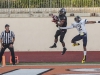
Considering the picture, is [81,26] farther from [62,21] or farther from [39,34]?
[39,34]

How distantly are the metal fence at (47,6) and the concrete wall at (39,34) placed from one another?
67 cm

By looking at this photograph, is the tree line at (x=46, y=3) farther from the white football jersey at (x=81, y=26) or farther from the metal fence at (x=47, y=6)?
the white football jersey at (x=81, y=26)

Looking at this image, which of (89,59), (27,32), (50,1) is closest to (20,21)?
(27,32)

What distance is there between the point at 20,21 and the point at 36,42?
133 centimetres

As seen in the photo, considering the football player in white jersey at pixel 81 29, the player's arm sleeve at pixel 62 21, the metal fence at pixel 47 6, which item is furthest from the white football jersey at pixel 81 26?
the metal fence at pixel 47 6

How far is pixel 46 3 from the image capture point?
18.8 m

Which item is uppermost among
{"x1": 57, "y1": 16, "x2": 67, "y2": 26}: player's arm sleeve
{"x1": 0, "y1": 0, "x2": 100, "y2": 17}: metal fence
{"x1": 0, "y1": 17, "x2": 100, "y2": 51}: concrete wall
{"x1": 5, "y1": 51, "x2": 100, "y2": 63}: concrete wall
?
{"x1": 0, "y1": 0, "x2": 100, "y2": 17}: metal fence

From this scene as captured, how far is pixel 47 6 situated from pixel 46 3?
0.17m

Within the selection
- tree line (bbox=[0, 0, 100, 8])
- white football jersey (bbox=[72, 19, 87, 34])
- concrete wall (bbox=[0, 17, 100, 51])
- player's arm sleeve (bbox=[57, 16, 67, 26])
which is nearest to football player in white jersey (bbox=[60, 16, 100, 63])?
white football jersey (bbox=[72, 19, 87, 34])

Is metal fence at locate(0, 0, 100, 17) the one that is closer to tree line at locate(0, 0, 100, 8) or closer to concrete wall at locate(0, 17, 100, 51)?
tree line at locate(0, 0, 100, 8)

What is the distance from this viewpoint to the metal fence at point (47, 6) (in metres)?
18.7

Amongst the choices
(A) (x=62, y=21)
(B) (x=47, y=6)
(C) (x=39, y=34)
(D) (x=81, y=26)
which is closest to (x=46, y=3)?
(B) (x=47, y=6)

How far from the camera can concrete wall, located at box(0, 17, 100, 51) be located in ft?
59.4

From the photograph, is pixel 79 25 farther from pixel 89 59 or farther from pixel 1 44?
pixel 1 44
